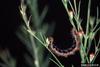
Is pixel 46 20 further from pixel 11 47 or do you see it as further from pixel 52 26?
pixel 11 47

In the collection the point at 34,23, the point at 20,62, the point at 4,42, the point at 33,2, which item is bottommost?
the point at 20,62

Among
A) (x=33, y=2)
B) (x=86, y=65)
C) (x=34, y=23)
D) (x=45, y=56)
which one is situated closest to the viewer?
(x=86, y=65)

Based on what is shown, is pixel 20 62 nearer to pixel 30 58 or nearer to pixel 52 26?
pixel 30 58

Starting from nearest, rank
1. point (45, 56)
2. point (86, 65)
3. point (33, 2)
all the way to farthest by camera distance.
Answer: point (86, 65)
point (33, 2)
point (45, 56)

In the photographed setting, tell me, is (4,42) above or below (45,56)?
above

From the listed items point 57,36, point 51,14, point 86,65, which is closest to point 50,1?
point 51,14

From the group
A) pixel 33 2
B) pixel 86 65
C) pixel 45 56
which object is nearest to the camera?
pixel 86 65

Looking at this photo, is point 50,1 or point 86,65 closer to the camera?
point 86,65

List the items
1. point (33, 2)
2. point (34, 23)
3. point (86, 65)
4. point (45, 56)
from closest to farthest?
point (86, 65), point (33, 2), point (34, 23), point (45, 56)

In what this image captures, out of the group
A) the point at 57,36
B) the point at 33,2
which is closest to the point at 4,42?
the point at 57,36
